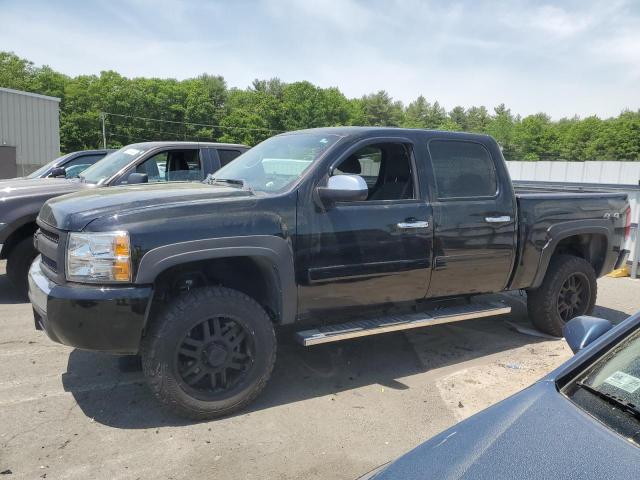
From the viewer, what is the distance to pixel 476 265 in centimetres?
474

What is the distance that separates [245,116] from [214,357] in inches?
3342

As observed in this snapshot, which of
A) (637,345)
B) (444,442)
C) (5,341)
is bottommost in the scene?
(5,341)

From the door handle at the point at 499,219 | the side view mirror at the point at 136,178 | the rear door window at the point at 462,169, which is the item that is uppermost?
the rear door window at the point at 462,169

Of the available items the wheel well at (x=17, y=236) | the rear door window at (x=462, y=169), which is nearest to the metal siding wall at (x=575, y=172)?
the rear door window at (x=462, y=169)

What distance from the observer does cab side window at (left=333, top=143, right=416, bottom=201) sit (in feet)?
15.3

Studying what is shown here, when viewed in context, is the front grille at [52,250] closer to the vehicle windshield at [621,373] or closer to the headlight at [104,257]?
the headlight at [104,257]

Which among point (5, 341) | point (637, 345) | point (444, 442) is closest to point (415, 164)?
point (637, 345)

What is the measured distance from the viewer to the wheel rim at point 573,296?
560 cm

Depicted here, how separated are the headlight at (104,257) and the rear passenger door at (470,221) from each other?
2463 mm

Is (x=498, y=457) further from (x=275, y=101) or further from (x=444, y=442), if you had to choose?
(x=275, y=101)

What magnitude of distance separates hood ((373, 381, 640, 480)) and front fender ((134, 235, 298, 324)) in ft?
6.45

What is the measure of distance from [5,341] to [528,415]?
15.9ft

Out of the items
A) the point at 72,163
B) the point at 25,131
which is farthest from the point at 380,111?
the point at 72,163

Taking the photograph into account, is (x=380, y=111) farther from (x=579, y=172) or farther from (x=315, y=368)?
(x=315, y=368)
